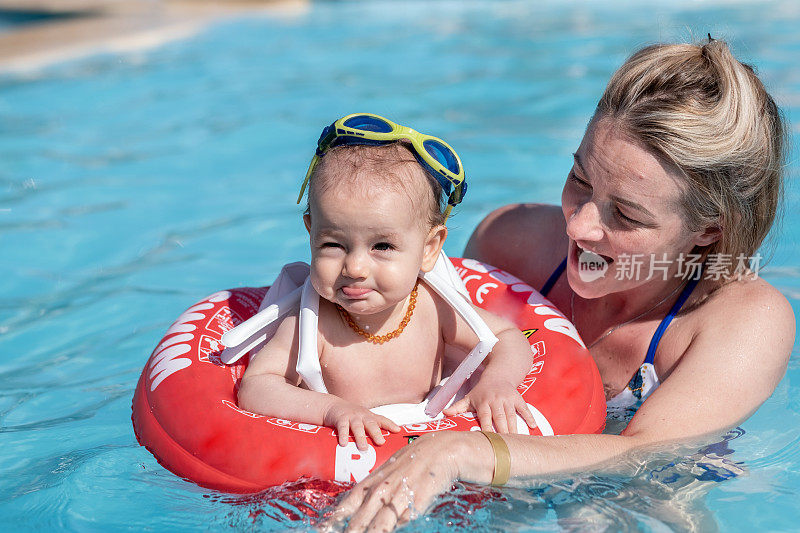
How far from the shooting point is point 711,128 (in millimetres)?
3375

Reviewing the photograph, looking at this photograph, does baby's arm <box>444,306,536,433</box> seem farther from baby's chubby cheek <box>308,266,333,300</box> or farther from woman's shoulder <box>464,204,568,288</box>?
woman's shoulder <box>464,204,568,288</box>

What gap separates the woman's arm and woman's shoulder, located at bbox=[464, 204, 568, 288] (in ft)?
3.14

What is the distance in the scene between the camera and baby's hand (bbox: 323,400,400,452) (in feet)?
9.70

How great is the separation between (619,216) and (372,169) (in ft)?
3.47

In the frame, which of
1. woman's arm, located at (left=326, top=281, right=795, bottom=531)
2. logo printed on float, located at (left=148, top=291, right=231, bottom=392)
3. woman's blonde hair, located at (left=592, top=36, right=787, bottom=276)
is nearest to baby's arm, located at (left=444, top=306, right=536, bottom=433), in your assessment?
woman's arm, located at (left=326, top=281, right=795, bottom=531)

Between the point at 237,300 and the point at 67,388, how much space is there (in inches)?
50.9

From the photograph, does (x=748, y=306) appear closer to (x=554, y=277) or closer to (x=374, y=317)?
(x=554, y=277)

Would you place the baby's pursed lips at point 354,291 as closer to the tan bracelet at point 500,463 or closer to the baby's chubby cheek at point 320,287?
the baby's chubby cheek at point 320,287

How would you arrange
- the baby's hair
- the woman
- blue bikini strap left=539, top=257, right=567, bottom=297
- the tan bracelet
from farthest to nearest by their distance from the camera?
blue bikini strap left=539, top=257, right=567, bottom=297
the woman
the baby's hair
the tan bracelet

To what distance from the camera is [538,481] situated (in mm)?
3039

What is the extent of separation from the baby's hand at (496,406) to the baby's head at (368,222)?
454 mm

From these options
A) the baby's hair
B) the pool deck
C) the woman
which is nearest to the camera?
the baby's hair

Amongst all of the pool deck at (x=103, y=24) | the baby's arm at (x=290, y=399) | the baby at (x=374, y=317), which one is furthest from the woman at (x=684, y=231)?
the pool deck at (x=103, y=24)

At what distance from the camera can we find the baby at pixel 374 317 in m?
3.11
